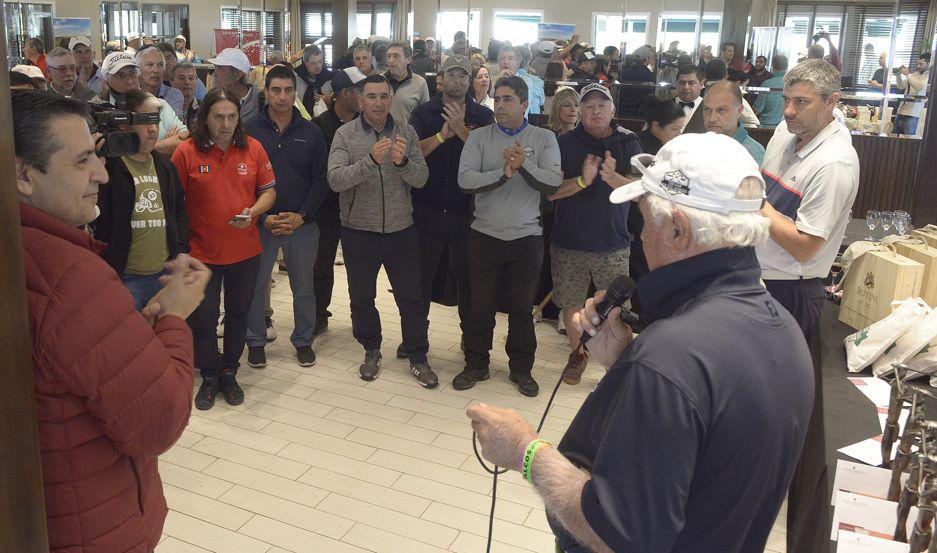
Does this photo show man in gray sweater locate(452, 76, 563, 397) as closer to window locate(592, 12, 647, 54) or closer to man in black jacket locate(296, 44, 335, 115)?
man in black jacket locate(296, 44, 335, 115)

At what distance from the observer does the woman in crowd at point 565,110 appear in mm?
5395

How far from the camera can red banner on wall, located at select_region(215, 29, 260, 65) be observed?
9.74 metres

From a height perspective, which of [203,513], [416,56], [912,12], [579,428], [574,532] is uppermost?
[912,12]

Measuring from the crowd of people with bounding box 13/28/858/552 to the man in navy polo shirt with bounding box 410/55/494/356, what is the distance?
0.05ft

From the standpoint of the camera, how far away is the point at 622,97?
26.9ft

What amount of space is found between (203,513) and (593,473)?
2485 mm

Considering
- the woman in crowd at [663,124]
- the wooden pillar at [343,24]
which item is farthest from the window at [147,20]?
the woman in crowd at [663,124]

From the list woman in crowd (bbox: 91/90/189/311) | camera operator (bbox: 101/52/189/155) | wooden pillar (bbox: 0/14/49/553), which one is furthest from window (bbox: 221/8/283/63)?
wooden pillar (bbox: 0/14/49/553)

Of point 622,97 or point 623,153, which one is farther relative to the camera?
point 622,97

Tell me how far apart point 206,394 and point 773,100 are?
6115 millimetres

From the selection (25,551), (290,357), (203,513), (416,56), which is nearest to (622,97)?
(416,56)

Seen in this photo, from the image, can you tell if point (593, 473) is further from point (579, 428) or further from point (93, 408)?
point (93, 408)

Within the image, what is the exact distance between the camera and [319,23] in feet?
30.8

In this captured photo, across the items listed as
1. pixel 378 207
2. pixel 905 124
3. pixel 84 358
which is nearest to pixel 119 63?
pixel 378 207
